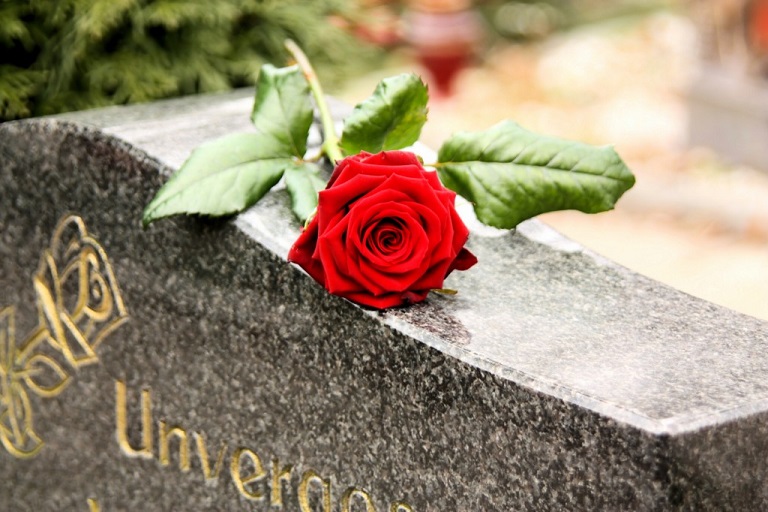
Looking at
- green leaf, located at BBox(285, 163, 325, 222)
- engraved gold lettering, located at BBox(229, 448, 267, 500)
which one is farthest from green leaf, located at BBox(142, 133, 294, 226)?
engraved gold lettering, located at BBox(229, 448, 267, 500)

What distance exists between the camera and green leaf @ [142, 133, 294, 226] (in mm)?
1770

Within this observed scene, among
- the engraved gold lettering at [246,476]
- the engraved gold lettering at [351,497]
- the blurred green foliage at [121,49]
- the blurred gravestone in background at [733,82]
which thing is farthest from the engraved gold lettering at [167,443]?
the blurred gravestone in background at [733,82]

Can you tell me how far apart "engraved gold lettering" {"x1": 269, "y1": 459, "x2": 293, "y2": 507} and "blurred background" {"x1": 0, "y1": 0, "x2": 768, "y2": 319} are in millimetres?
1239

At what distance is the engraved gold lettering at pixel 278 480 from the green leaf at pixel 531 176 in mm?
565

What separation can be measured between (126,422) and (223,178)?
23.5 inches

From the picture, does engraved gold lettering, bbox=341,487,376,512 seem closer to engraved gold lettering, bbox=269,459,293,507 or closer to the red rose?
engraved gold lettering, bbox=269,459,293,507

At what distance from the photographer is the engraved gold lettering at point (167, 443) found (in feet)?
6.50

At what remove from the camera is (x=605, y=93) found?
6.46m

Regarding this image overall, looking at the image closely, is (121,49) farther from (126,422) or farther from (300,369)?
(300,369)

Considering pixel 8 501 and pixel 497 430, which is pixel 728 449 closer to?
pixel 497 430

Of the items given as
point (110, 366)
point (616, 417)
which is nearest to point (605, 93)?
point (110, 366)

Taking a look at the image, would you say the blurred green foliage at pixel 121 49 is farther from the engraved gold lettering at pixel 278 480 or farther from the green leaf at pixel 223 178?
the engraved gold lettering at pixel 278 480

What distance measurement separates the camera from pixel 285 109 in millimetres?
1933

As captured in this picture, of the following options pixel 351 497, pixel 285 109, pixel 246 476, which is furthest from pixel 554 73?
pixel 351 497
